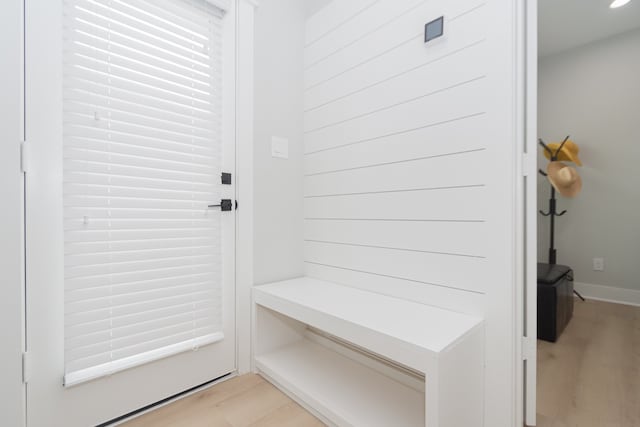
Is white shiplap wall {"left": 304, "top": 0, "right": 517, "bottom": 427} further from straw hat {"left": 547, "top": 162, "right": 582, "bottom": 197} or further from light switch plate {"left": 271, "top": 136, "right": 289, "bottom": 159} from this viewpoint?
straw hat {"left": 547, "top": 162, "right": 582, "bottom": 197}

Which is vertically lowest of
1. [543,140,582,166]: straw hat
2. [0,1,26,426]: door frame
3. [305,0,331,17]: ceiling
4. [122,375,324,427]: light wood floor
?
[122,375,324,427]: light wood floor

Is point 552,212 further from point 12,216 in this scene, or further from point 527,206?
point 12,216

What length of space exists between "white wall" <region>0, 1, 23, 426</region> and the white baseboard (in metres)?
4.58

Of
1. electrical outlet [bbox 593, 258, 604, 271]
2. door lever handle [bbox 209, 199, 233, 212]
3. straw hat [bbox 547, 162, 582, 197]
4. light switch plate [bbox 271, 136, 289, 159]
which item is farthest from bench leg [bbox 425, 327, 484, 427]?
electrical outlet [bbox 593, 258, 604, 271]

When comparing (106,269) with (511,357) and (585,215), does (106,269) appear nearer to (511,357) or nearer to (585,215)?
(511,357)

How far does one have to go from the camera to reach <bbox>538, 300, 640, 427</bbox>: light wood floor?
4.57ft

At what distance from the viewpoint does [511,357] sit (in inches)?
45.6

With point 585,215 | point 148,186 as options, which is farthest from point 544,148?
point 148,186

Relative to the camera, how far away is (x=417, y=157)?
4.92 ft

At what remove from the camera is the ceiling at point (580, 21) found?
257cm

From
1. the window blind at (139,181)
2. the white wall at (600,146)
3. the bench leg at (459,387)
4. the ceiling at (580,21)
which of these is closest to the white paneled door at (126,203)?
the window blind at (139,181)

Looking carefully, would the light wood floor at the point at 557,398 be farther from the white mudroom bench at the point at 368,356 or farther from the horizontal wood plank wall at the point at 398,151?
the horizontal wood plank wall at the point at 398,151

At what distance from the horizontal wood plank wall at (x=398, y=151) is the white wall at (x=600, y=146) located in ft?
9.41

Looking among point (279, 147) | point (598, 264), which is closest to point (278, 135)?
point (279, 147)
